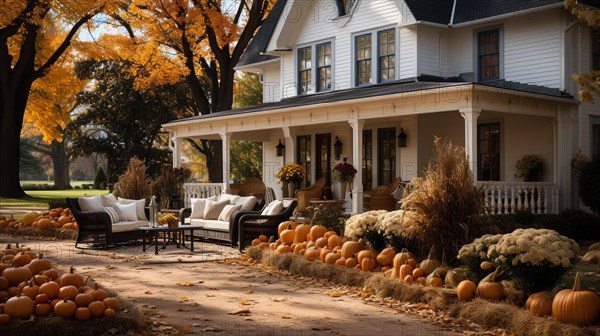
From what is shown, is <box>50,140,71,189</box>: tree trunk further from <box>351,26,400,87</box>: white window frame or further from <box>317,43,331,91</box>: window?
<box>351,26,400,87</box>: white window frame

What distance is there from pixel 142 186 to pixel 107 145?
21.1 metres

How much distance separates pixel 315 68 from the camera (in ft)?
72.2

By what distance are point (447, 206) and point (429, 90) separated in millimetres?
6506

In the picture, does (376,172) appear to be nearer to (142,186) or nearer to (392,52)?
(392,52)

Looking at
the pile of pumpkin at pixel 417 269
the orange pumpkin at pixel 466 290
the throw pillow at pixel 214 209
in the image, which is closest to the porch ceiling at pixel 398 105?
the throw pillow at pixel 214 209

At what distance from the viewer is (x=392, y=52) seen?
19.8 metres

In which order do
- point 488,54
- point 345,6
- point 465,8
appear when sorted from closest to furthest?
point 488,54, point 465,8, point 345,6

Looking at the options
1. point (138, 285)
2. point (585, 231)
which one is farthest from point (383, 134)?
point (138, 285)

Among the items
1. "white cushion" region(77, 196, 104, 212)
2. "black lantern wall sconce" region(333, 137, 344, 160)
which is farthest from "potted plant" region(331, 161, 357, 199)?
"white cushion" region(77, 196, 104, 212)

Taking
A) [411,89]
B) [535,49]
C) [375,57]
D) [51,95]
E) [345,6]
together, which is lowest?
[411,89]

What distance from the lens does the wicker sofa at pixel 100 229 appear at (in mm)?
14102

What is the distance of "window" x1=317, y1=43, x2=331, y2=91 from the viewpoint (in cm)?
2167

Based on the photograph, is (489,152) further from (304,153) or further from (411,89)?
(304,153)

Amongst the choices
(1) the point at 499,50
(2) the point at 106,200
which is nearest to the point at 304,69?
(1) the point at 499,50
